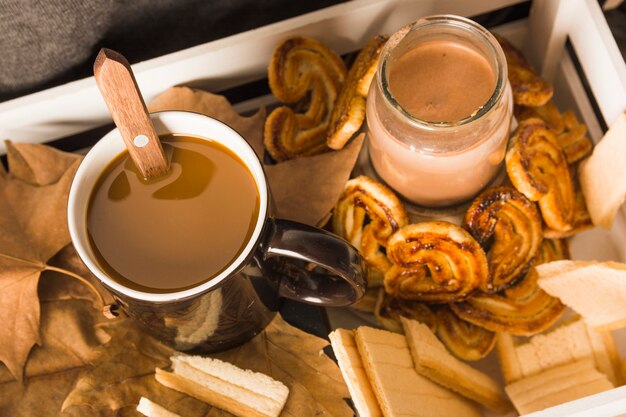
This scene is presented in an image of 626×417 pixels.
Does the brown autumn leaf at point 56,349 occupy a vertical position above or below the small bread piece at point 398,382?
above

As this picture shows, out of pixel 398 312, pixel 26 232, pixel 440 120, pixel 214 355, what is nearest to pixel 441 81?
pixel 440 120

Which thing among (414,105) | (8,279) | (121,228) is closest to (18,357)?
(8,279)

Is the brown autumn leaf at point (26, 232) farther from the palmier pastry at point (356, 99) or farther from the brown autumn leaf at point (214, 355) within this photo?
the palmier pastry at point (356, 99)

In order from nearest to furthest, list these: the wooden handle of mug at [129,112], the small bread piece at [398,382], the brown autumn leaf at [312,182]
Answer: the wooden handle of mug at [129,112] → the small bread piece at [398,382] → the brown autumn leaf at [312,182]

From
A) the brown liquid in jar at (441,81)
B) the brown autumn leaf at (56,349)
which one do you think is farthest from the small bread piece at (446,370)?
the brown autumn leaf at (56,349)

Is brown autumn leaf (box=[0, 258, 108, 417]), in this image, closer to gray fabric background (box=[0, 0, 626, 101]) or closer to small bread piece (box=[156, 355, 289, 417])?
small bread piece (box=[156, 355, 289, 417])

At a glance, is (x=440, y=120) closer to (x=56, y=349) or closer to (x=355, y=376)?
(x=355, y=376)

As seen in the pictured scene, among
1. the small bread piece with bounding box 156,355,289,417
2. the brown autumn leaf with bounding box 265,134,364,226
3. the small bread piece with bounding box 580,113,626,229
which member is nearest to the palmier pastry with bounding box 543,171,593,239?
the small bread piece with bounding box 580,113,626,229
